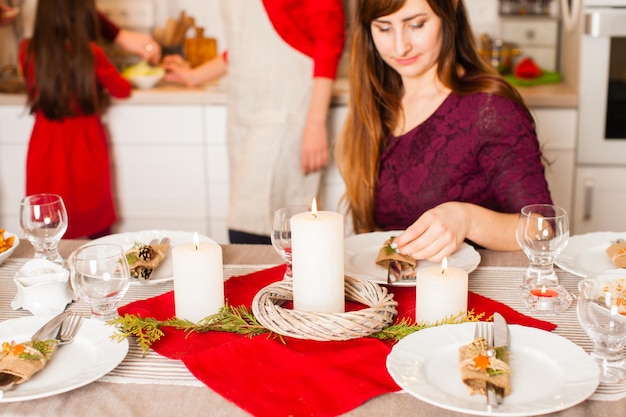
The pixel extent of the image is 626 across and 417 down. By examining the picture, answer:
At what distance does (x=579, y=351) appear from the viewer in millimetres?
1066

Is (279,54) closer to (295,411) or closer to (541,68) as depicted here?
(541,68)

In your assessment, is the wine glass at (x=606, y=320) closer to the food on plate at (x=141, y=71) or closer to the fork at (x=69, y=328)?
the fork at (x=69, y=328)

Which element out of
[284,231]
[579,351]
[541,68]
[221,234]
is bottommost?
[221,234]

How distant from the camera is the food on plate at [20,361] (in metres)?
1.03

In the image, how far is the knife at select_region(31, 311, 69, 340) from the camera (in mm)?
1146

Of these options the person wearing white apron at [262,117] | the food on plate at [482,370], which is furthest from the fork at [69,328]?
the person wearing white apron at [262,117]

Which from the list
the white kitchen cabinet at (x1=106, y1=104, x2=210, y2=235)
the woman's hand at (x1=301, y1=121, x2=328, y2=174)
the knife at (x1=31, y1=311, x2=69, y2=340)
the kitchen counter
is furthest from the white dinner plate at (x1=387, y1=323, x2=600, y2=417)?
the white kitchen cabinet at (x1=106, y1=104, x2=210, y2=235)

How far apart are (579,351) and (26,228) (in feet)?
3.12

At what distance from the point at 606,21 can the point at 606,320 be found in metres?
1.83

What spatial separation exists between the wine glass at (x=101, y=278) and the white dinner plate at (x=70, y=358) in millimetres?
47

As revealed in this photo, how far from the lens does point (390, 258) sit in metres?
1.40

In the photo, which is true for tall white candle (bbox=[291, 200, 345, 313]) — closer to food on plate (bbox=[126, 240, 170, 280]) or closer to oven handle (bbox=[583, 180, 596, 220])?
food on plate (bbox=[126, 240, 170, 280])

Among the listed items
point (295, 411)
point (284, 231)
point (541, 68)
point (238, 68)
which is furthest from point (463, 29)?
point (541, 68)

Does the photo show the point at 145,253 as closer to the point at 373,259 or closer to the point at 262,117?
the point at 373,259
